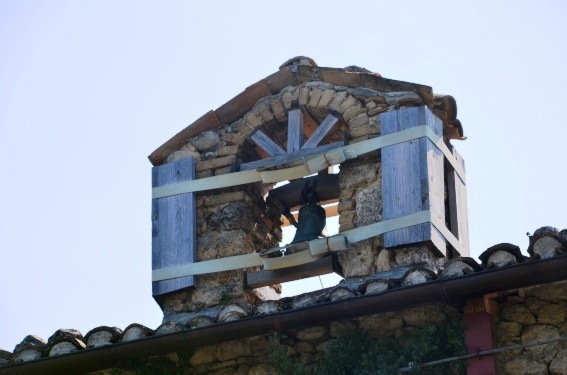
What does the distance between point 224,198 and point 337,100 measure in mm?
Answer: 1146

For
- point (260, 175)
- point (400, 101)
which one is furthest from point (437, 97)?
point (260, 175)

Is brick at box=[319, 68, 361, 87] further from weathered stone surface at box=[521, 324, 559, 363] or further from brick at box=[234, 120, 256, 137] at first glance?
weathered stone surface at box=[521, 324, 559, 363]

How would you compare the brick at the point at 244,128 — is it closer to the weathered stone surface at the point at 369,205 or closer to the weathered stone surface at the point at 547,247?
the weathered stone surface at the point at 369,205

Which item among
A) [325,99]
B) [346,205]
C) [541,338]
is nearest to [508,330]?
[541,338]

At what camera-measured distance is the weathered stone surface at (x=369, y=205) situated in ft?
44.7

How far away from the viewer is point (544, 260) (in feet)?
38.2

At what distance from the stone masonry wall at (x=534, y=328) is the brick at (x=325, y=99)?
2729 mm

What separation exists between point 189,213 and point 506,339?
10.5 feet

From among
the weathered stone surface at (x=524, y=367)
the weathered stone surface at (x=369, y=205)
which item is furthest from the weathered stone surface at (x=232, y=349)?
the weathered stone surface at (x=524, y=367)

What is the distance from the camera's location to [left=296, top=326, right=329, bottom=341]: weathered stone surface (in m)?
12.8

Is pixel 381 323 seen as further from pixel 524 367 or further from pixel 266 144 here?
pixel 266 144

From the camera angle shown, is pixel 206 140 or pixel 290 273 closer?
pixel 290 273

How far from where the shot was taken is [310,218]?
46.3ft

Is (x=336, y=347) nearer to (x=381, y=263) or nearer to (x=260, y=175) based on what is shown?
(x=381, y=263)
